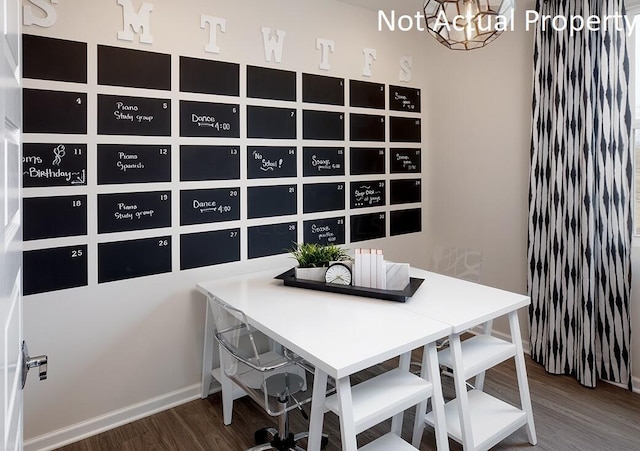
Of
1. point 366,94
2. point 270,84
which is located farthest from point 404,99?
point 270,84

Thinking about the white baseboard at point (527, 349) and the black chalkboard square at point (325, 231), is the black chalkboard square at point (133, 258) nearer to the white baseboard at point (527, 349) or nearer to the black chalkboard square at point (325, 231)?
the black chalkboard square at point (325, 231)

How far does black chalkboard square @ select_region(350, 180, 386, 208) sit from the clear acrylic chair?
1.60 meters

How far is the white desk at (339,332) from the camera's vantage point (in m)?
1.62

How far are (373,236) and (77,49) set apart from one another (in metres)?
2.36

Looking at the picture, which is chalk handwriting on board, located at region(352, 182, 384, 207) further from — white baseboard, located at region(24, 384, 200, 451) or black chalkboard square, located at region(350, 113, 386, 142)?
white baseboard, located at region(24, 384, 200, 451)

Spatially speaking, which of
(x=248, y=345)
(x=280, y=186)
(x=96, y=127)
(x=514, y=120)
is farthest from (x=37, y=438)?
(x=514, y=120)

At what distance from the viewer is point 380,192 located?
360cm

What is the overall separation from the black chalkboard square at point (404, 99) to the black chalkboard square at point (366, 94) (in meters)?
0.11

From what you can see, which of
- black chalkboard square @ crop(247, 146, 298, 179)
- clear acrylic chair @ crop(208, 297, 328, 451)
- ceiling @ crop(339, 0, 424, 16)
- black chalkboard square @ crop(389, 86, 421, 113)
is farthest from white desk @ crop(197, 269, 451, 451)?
ceiling @ crop(339, 0, 424, 16)

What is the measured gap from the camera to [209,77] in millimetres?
2643

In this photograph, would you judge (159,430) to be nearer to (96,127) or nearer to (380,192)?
(96,127)

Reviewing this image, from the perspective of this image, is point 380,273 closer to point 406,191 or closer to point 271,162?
point 271,162

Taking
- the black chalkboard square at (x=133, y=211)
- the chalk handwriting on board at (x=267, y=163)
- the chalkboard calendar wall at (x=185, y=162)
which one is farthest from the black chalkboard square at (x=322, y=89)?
the black chalkboard square at (x=133, y=211)

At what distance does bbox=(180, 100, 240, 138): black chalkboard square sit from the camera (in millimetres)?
2582
